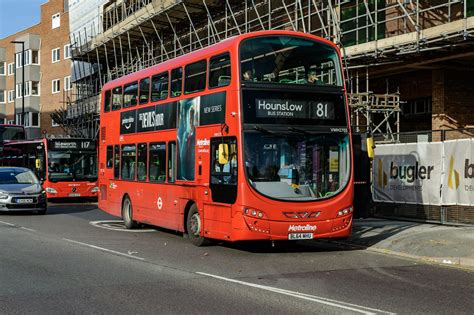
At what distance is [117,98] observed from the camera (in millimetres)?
16859

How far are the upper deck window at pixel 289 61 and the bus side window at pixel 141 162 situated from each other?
4781 millimetres

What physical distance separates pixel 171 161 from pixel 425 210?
6.73m

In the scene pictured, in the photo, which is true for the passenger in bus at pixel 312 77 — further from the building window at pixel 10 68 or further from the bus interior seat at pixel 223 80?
the building window at pixel 10 68

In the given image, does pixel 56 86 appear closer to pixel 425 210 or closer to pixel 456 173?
pixel 425 210


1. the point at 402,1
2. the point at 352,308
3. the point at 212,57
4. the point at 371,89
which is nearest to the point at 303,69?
the point at 212,57

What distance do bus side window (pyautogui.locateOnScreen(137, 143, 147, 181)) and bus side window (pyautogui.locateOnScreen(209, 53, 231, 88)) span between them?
3729mm

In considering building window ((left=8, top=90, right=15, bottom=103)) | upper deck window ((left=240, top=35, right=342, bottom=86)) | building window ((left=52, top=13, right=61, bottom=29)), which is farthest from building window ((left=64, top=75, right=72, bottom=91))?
upper deck window ((left=240, top=35, right=342, bottom=86))

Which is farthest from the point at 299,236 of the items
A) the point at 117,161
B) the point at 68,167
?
the point at 68,167

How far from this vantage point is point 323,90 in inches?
446

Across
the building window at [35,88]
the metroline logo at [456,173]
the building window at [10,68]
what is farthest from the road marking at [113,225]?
the building window at [10,68]

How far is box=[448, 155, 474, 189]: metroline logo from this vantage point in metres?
14.0

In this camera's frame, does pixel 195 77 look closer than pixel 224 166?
No

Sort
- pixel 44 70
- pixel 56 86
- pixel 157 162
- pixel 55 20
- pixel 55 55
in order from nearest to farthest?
1. pixel 157 162
2. pixel 56 86
3. pixel 55 55
4. pixel 55 20
5. pixel 44 70

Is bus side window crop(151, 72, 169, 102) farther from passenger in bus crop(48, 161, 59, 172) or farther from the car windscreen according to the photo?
passenger in bus crop(48, 161, 59, 172)
